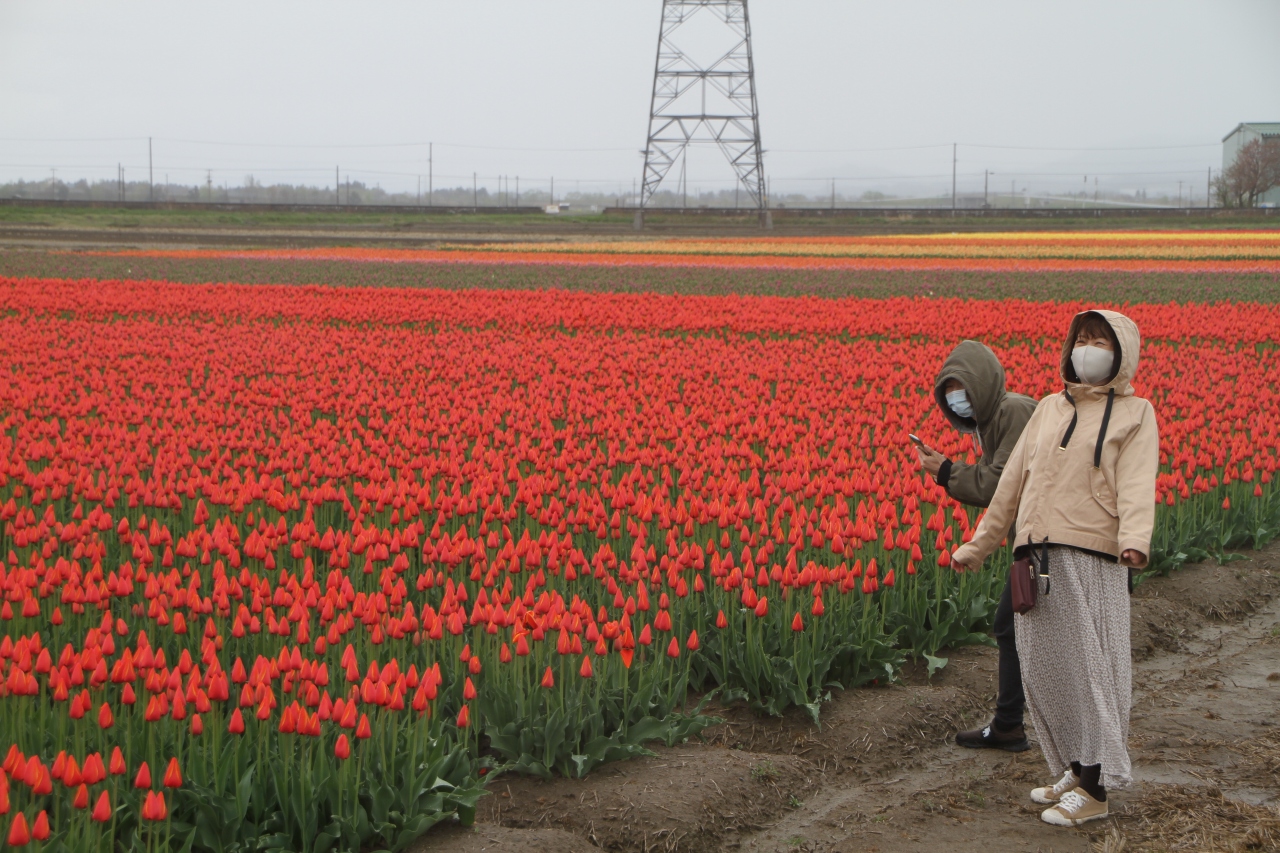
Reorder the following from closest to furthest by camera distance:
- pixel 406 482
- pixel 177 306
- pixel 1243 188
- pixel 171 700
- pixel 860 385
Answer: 1. pixel 171 700
2. pixel 406 482
3. pixel 860 385
4. pixel 177 306
5. pixel 1243 188

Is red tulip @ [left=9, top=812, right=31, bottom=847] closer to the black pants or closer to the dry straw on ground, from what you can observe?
the dry straw on ground

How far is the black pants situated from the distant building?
98.2 meters

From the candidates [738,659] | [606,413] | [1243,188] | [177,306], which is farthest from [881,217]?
[738,659]

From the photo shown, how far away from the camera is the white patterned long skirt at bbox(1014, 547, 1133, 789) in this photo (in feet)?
14.2

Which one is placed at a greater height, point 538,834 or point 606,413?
point 606,413

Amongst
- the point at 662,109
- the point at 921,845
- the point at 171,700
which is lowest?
the point at 921,845

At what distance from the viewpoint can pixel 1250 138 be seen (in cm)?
10075

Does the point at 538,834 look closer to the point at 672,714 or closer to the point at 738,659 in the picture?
the point at 672,714

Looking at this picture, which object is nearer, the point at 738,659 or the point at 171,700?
the point at 171,700

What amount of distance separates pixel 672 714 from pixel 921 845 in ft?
3.83

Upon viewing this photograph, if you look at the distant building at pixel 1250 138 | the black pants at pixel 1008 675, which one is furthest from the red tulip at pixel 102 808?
the distant building at pixel 1250 138

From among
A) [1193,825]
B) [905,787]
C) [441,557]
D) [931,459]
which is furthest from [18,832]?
[1193,825]

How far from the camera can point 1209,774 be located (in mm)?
4879

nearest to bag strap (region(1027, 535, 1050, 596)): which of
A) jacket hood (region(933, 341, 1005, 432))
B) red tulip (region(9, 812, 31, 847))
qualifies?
jacket hood (region(933, 341, 1005, 432))
